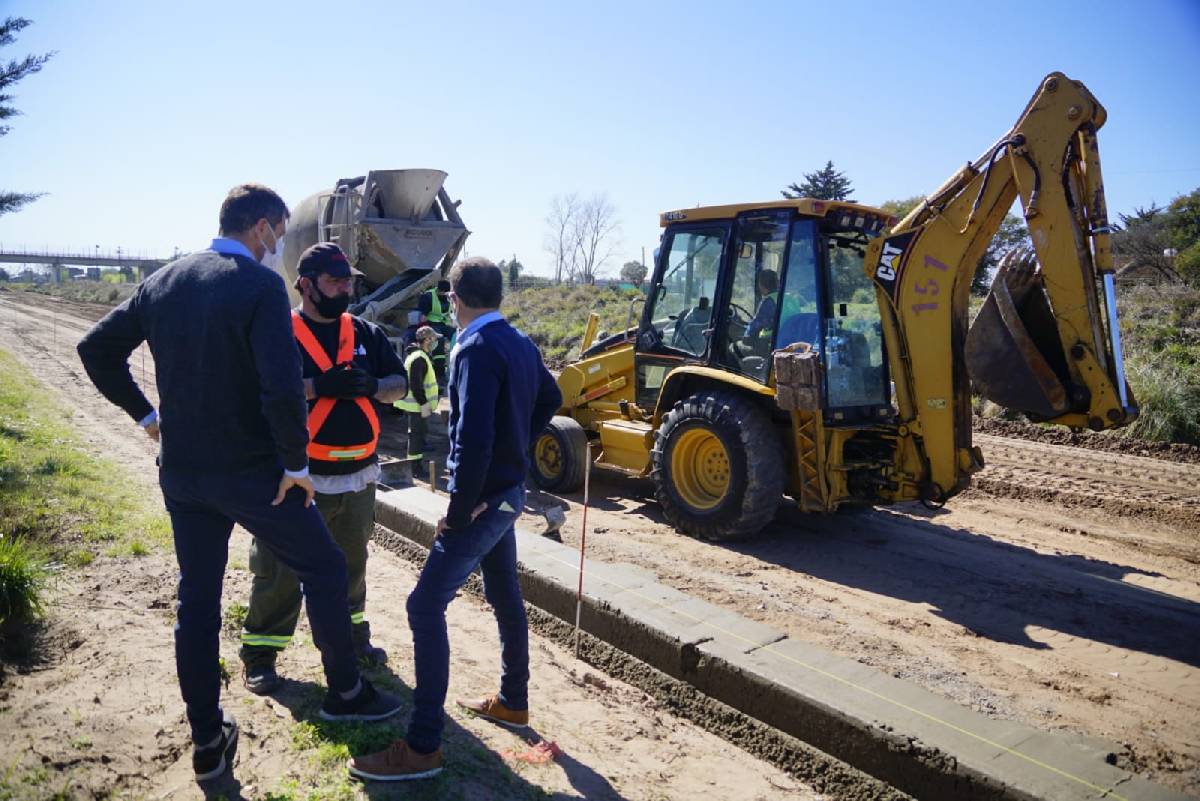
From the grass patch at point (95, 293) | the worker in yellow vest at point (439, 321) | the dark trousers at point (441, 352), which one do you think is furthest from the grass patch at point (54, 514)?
the grass patch at point (95, 293)

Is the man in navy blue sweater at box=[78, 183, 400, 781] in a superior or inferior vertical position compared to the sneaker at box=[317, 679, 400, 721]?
superior

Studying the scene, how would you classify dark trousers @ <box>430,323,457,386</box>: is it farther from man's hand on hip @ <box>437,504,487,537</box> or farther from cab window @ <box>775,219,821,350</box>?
man's hand on hip @ <box>437,504,487,537</box>

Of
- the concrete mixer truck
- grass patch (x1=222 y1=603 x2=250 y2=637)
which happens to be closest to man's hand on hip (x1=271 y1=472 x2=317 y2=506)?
grass patch (x1=222 y1=603 x2=250 y2=637)

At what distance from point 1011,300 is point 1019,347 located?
33 centimetres

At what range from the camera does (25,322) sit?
25.5 meters

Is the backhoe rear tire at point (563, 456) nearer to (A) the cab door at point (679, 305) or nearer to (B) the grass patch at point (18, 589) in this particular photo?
(A) the cab door at point (679, 305)

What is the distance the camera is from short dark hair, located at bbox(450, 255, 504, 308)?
3258mm

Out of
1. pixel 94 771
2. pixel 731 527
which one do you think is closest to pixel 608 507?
pixel 731 527

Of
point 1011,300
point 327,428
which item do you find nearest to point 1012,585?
point 1011,300

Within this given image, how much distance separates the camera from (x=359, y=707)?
11.0ft

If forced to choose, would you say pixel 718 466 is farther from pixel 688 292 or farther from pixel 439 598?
pixel 439 598

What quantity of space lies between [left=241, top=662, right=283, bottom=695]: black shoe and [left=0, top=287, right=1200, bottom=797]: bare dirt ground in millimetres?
1785

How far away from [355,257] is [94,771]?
936cm

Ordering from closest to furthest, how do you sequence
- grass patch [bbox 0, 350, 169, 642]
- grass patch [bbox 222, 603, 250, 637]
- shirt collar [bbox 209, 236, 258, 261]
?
shirt collar [bbox 209, 236, 258, 261] < grass patch [bbox 0, 350, 169, 642] < grass patch [bbox 222, 603, 250, 637]
